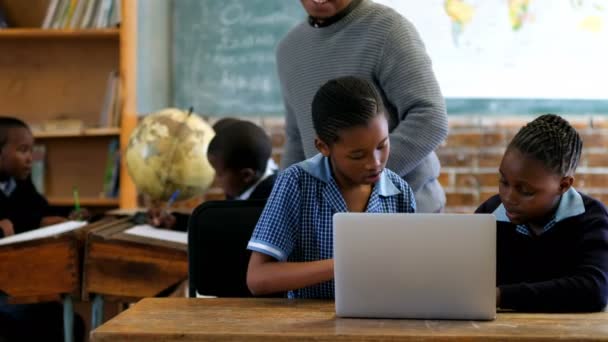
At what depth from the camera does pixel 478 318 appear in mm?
1362

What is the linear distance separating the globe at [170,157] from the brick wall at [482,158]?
1.21 m

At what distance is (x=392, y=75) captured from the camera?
2135mm

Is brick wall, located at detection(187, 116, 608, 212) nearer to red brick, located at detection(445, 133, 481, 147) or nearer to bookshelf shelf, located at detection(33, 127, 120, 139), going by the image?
red brick, located at detection(445, 133, 481, 147)

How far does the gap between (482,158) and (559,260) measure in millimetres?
2375

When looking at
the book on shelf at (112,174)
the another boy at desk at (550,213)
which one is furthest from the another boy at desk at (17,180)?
the another boy at desk at (550,213)

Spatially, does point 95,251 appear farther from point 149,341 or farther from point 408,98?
point 149,341

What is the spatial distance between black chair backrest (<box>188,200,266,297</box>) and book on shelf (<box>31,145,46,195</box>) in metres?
2.43

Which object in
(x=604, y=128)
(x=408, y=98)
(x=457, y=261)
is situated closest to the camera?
(x=457, y=261)

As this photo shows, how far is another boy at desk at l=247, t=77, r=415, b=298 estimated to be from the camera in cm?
169

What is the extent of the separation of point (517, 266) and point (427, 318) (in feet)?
1.32

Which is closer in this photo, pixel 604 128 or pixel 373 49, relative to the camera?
pixel 373 49

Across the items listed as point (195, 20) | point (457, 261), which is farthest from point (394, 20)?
point (195, 20)

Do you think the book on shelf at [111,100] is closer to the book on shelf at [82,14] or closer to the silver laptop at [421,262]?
the book on shelf at [82,14]

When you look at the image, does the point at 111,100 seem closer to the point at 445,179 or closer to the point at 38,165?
the point at 38,165
